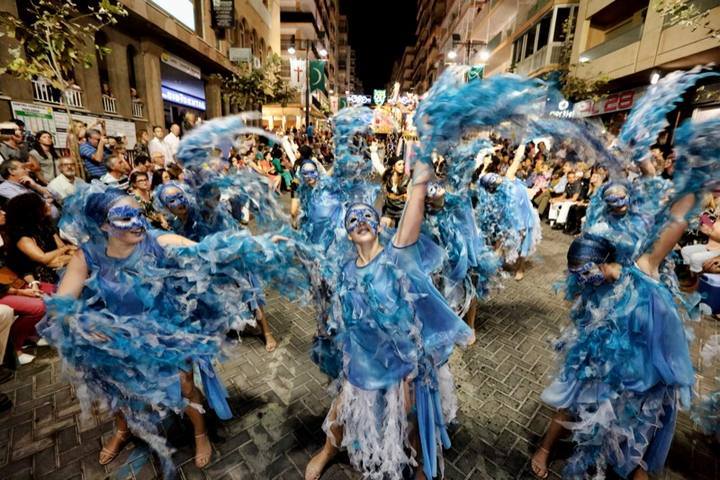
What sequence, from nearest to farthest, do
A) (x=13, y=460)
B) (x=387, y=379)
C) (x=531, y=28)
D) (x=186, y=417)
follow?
(x=387, y=379), (x=13, y=460), (x=186, y=417), (x=531, y=28)

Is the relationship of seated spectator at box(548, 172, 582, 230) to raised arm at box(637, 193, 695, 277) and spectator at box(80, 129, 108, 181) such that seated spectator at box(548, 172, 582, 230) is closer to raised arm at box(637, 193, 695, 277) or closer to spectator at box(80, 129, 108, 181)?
raised arm at box(637, 193, 695, 277)

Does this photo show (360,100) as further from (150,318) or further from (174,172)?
(150,318)

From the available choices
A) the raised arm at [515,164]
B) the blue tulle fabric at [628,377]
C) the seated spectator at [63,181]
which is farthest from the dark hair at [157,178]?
the blue tulle fabric at [628,377]

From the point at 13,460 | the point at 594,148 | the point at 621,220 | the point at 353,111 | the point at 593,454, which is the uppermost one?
the point at 353,111

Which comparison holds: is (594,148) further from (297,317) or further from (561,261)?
(561,261)

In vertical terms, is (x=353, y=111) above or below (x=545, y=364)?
above

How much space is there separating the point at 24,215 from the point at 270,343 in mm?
3261

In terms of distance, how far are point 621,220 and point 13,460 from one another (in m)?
5.58

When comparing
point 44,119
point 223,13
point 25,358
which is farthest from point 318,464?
point 223,13

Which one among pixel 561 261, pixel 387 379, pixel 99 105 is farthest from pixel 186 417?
pixel 99 105

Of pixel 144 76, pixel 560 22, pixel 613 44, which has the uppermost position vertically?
pixel 560 22

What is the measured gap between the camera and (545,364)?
4.01 m

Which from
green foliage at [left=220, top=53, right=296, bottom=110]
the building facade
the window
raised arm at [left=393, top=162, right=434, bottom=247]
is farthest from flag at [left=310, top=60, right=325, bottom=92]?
raised arm at [left=393, top=162, right=434, bottom=247]

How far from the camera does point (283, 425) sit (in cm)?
307
